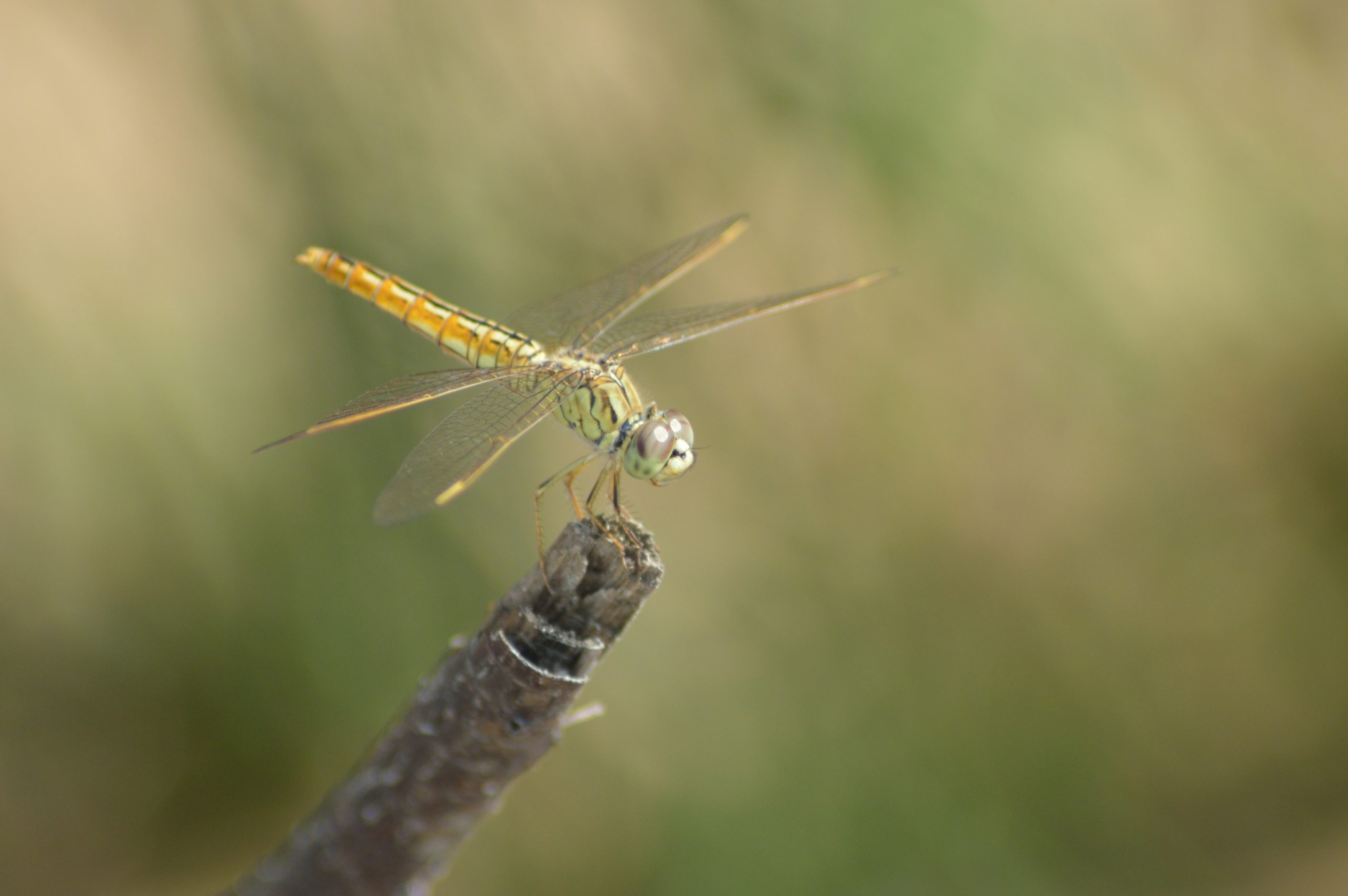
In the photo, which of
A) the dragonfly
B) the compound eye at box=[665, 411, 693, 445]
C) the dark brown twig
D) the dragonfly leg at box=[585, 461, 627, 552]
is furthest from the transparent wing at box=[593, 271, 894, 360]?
the dark brown twig

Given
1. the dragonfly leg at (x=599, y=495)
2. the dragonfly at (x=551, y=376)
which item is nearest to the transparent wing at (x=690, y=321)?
the dragonfly at (x=551, y=376)

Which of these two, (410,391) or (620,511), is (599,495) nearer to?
(620,511)

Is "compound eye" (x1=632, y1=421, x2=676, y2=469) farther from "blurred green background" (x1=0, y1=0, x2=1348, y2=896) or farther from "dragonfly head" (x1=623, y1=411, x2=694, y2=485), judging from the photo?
"blurred green background" (x1=0, y1=0, x2=1348, y2=896)

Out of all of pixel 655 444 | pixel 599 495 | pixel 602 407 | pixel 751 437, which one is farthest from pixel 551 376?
pixel 751 437

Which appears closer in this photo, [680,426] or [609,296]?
[680,426]

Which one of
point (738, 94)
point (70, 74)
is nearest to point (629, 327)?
point (738, 94)

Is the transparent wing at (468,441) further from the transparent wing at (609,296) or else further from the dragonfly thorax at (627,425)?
the transparent wing at (609,296)
